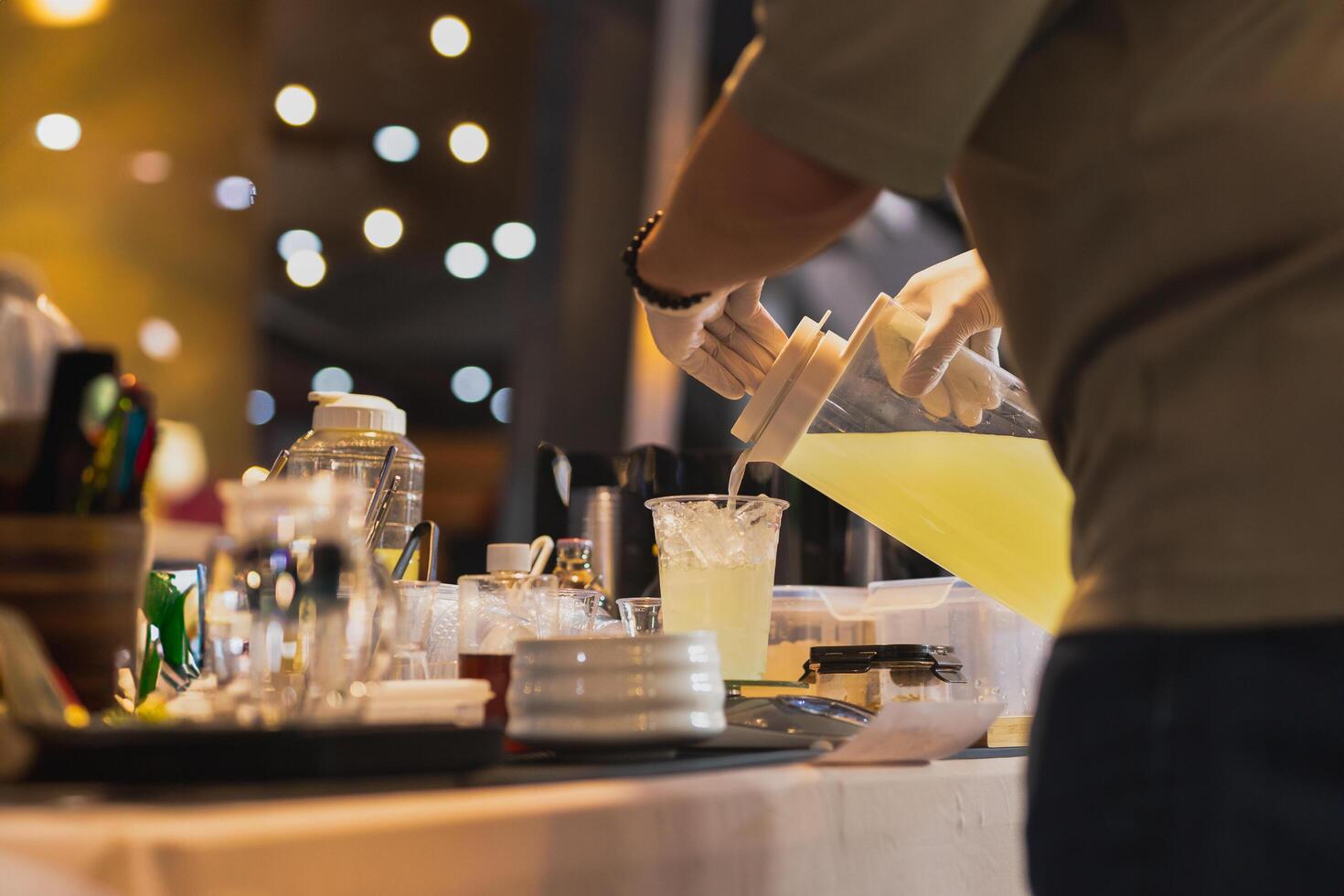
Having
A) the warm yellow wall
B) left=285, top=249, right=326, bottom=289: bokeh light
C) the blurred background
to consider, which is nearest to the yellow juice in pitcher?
the blurred background

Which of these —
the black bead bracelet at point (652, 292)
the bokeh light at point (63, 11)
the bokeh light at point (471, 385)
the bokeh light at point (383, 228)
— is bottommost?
the black bead bracelet at point (652, 292)

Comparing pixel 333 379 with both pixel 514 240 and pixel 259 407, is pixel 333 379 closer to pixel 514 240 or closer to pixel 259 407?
pixel 259 407

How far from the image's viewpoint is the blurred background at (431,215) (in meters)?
3.72

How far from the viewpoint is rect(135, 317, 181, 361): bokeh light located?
11.9 feet

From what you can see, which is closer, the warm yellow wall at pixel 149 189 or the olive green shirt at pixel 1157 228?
the olive green shirt at pixel 1157 228

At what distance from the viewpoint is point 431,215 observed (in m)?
4.19

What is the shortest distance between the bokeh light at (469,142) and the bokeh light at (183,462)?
51.2 inches

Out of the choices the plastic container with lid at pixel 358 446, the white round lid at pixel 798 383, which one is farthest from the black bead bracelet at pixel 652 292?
the plastic container with lid at pixel 358 446

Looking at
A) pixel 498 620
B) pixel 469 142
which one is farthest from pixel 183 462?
pixel 498 620

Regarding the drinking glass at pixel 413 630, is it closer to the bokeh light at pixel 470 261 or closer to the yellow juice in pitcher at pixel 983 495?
the yellow juice in pitcher at pixel 983 495

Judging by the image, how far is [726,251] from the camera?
80 centimetres

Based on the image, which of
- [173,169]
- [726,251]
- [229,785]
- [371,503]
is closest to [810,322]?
[726,251]

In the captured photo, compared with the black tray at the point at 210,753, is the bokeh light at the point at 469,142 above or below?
above

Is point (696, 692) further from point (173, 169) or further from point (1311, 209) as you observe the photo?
point (173, 169)
